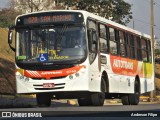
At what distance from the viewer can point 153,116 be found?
1064cm

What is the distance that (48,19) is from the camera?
2036 cm

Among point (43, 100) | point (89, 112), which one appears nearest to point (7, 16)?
point (43, 100)

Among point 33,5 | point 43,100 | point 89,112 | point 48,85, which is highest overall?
point 33,5

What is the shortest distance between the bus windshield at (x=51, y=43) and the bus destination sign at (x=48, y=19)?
0.23 m

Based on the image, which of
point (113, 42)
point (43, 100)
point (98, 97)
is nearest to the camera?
point (98, 97)

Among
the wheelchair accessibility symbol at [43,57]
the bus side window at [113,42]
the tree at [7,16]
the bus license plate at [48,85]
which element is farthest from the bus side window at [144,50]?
the tree at [7,16]

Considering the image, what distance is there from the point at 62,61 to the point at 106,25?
11.6 feet

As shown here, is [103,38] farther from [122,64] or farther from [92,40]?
[122,64]

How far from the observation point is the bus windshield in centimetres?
1975

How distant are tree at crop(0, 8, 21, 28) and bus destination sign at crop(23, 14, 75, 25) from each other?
51078mm

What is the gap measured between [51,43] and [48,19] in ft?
3.14

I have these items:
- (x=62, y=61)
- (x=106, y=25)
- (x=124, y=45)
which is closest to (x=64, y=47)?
(x=62, y=61)

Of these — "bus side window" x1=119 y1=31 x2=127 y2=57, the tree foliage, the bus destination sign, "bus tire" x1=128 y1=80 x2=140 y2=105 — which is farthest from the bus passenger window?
the tree foliage

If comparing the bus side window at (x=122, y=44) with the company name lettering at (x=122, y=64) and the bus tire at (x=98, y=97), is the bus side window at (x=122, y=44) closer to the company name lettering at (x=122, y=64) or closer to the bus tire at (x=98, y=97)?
the company name lettering at (x=122, y=64)
